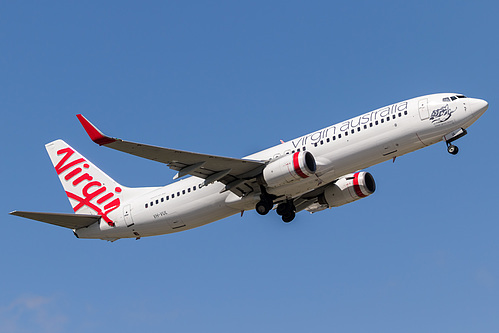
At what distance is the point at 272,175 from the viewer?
128ft

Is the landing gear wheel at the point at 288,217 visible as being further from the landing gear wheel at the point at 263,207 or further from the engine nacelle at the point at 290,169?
the engine nacelle at the point at 290,169

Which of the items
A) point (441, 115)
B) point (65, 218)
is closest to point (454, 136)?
point (441, 115)

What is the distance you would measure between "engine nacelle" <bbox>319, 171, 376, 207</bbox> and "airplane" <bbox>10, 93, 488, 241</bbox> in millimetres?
60

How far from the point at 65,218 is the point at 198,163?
383 inches

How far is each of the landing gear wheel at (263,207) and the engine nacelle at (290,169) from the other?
1.51 metres

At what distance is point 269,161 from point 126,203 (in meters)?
10.1

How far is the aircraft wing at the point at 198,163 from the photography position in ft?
116

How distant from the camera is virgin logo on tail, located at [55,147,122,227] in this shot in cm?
4558

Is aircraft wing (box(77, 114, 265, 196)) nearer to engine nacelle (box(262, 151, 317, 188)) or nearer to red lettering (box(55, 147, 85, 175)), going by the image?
engine nacelle (box(262, 151, 317, 188))

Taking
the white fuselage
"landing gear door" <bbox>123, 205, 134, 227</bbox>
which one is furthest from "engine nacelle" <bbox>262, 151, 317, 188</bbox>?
"landing gear door" <bbox>123, 205, 134, 227</bbox>

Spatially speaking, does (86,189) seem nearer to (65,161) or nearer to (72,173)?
(72,173)

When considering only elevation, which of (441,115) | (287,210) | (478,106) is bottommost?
(287,210)

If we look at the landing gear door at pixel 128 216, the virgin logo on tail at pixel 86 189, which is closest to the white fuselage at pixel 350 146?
the landing gear door at pixel 128 216

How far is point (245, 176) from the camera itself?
132ft
